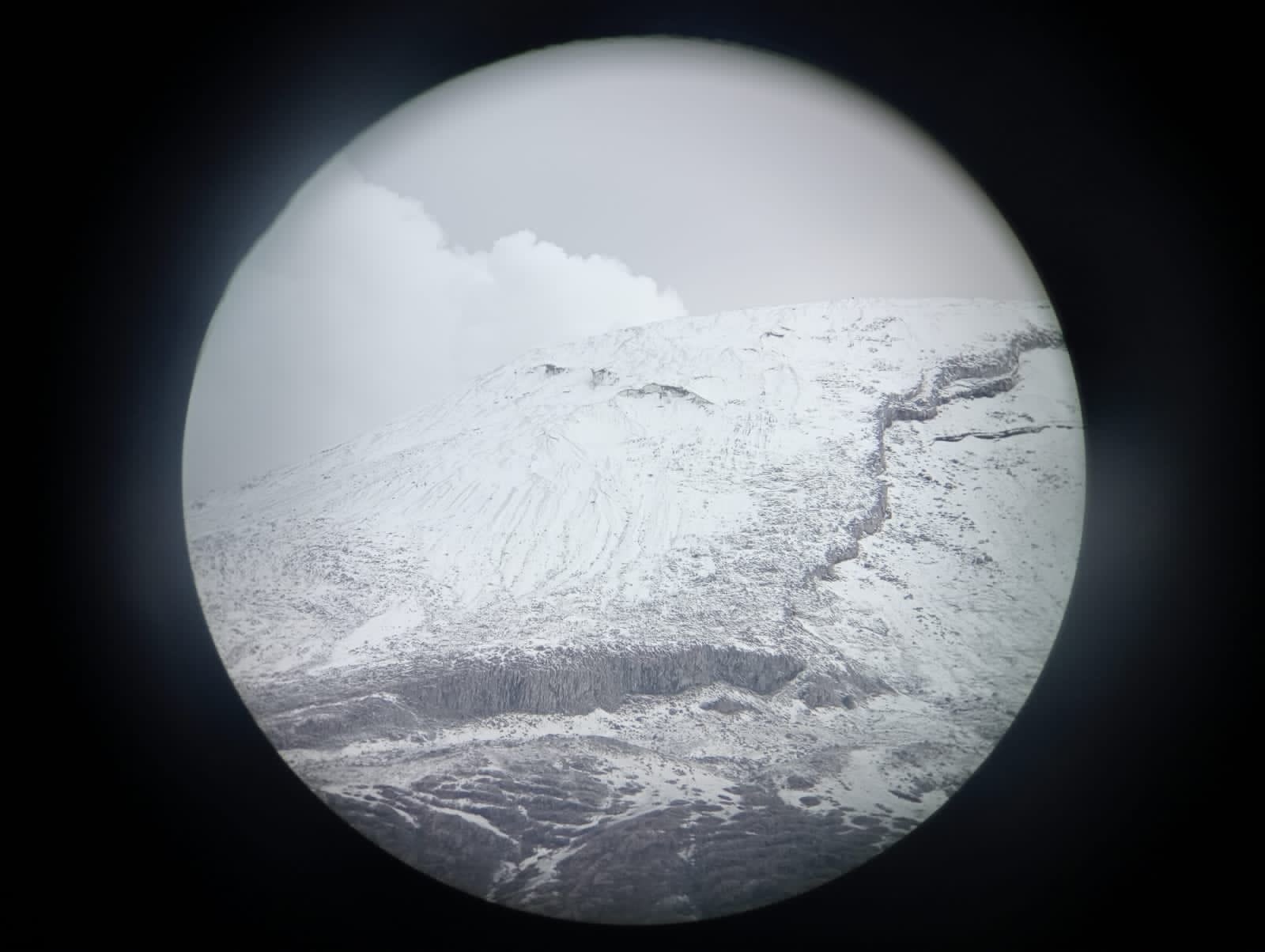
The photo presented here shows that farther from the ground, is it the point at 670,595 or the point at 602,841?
the point at 670,595

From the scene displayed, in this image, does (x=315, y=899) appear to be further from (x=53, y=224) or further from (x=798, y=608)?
(x=798, y=608)

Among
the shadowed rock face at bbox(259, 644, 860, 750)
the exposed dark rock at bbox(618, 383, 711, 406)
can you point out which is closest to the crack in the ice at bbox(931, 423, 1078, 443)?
the exposed dark rock at bbox(618, 383, 711, 406)

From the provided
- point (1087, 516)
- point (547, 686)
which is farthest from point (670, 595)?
point (1087, 516)

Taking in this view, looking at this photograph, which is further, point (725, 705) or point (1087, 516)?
point (725, 705)

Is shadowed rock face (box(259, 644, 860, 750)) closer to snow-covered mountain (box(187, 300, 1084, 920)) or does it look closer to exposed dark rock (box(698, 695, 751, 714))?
snow-covered mountain (box(187, 300, 1084, 920))

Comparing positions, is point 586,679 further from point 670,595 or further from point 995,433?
point 995,433

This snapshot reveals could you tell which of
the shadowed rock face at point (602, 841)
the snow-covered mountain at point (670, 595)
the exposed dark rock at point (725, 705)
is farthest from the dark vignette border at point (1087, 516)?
the exposed dark rock at point (725, 705)

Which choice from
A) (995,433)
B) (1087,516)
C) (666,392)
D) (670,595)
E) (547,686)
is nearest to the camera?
(1087,516)
